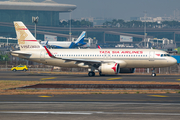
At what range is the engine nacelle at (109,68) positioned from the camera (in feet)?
175

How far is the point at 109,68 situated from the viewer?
53.5 meters

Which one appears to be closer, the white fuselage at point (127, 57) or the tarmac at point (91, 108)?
the tarmac at point (91, 108)

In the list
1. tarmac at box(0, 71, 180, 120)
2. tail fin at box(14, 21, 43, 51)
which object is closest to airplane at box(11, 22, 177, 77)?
tail fin at box(14, 21, 43, 51)

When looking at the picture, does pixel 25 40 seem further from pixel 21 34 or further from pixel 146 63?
pixel 146 63

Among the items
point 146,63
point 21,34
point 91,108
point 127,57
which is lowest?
point 91,108

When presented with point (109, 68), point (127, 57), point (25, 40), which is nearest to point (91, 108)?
point (109, 68)

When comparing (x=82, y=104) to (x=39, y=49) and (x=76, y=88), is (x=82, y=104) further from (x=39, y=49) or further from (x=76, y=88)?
(x=39, y=49)

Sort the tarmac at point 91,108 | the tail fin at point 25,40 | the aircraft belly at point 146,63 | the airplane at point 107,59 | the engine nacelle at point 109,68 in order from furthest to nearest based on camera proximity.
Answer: the tail fin at point 25,40, the aircraft belly at point 146,63, the airplane at point 107,59, the engine nacelle at point 109,68, the tarmac at point 91,108

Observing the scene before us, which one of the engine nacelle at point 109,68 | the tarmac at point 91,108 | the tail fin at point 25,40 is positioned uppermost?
the tail fin at point 25,40

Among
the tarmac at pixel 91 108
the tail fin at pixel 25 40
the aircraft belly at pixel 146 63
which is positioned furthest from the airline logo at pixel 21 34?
the tarmac at pixel 91 108

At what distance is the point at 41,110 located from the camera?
2186 cm

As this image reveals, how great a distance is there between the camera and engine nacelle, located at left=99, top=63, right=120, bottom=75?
53375 millimetres

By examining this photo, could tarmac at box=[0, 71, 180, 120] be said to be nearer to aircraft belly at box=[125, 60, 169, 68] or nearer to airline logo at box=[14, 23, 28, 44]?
aircraft belly at box=[125, 60, 169, 68]

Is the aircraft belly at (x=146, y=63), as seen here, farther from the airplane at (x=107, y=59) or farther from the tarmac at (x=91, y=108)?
the tarmac at (x=91, y=108)
